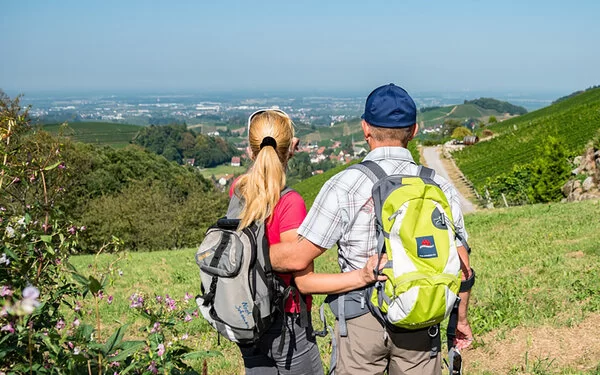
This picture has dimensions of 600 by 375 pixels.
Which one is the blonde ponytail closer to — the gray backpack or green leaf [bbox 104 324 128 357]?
the gray backpack

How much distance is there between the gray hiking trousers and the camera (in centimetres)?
306

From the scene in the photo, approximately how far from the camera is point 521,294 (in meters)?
6.82

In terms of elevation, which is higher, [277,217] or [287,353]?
[277,217]

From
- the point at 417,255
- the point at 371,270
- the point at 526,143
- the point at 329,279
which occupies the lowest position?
the point at 526,143

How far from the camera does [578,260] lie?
8305 millimetres

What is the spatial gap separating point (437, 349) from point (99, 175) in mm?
54400

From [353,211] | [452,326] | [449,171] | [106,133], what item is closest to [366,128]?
[353,211]

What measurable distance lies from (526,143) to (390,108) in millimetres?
42801

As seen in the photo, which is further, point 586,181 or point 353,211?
point 586,181

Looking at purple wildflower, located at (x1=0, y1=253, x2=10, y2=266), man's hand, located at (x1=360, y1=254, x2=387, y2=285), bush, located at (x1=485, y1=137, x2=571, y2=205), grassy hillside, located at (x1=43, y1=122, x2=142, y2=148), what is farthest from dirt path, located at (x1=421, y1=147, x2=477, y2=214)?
grassy hillside, located at (x1=43, y1=122, x2=142, y2=148)

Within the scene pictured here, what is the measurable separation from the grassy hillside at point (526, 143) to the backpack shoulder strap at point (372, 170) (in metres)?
32.6

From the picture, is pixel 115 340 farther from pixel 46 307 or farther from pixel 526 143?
pixel 526 143

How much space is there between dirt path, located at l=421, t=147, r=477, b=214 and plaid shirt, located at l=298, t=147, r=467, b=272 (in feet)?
85.6

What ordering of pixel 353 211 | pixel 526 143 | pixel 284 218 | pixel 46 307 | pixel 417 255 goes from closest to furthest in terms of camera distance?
pixel 417 255 → pixel 353 211 → pixel 284 218 → pixel 46 307 → pixel 526 143
